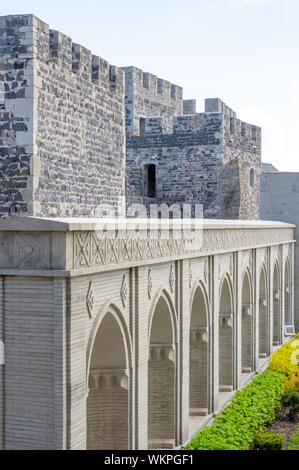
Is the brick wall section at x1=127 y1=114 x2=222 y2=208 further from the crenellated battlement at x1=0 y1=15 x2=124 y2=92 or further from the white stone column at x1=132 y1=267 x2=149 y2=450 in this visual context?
the white stone column at x1=132 y1=267 x2=149 y2=450

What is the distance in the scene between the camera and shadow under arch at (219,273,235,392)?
1656 centimetres

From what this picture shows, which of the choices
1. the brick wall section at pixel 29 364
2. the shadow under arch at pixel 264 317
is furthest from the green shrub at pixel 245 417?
the brick wall section at pixel 29 364

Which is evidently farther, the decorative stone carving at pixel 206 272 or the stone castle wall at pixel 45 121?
the decorative stone carving at pixel 206 272

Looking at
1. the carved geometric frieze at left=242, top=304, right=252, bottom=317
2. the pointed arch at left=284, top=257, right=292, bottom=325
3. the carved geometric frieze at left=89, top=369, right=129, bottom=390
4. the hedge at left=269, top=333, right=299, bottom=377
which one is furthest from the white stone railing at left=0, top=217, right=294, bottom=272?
the pointed arch at left=284, top=257, right=292, bottom=325

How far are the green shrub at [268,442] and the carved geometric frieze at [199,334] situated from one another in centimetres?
231

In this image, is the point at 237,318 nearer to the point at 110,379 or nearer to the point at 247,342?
the point at 247,342

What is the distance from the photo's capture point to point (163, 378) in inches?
478

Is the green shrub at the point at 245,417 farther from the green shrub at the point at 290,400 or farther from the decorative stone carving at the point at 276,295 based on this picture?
the decorative stone carving at the point at 276,295

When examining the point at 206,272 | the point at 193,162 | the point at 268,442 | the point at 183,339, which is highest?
the point at 193,162

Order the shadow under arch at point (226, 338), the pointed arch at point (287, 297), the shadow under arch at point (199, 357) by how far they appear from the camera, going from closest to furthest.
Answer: the shadow under arch at point (199, 357) < the shadow under arch at point (226, 338) < the pointed arch at point (287, 297)

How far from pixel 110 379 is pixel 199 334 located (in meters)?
4.82

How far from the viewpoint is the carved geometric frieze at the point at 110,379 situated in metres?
9.75

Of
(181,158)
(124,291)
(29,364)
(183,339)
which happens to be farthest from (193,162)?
(29,364)
